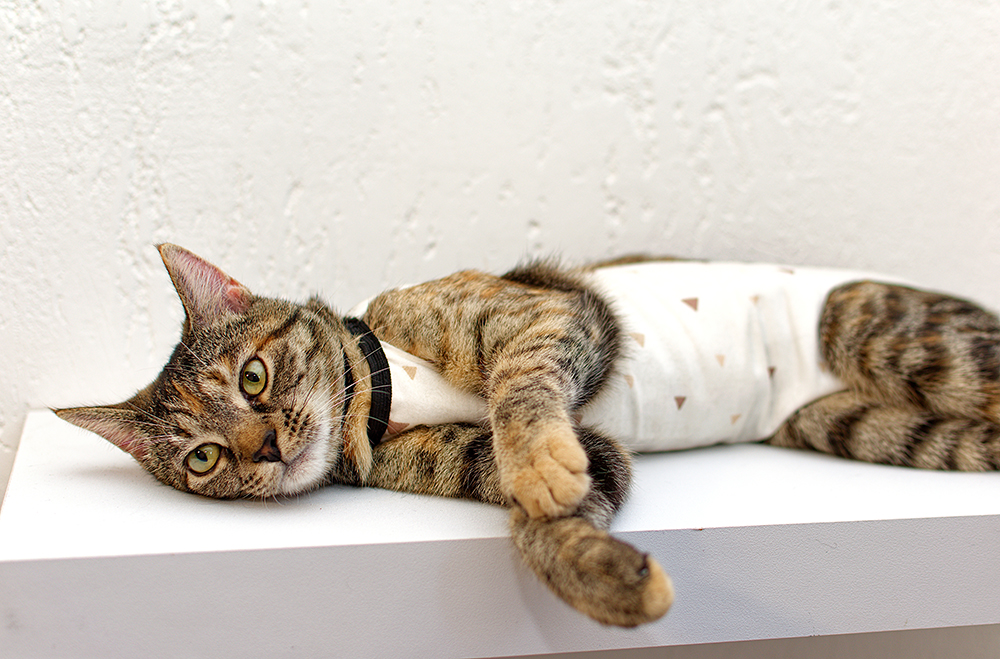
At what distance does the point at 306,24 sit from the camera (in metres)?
1.52

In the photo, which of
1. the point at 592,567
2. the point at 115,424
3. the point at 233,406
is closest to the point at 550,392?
the point at 592,567

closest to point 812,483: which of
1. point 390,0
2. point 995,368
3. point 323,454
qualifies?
point 995,368

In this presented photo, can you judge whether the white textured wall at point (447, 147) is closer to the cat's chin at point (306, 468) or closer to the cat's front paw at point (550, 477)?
the cat's chin at point (306, 468)

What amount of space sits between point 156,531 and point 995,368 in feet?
5.04

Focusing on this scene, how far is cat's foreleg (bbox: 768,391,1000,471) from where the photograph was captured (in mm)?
1261

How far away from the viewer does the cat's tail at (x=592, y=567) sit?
750 mm

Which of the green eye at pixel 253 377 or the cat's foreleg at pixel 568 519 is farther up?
the green eye at pixel 253 377

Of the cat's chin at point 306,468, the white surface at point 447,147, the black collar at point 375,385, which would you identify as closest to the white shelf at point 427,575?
the cat's chin at point 306,468

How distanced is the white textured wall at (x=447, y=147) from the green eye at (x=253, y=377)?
0.54m

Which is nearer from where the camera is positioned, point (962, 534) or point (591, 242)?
point (962, 534)

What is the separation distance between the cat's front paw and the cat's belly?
35 cm

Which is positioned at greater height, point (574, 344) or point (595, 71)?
point (595, 71)

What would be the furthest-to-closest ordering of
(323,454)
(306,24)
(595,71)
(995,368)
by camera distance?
(595,71) → (306,24) → (995,368) → (323,454)

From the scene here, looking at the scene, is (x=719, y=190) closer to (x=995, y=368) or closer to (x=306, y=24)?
(x=995, y=368)
